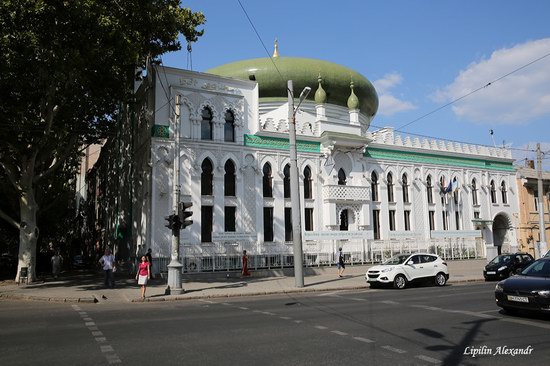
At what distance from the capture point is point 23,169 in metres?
22.5

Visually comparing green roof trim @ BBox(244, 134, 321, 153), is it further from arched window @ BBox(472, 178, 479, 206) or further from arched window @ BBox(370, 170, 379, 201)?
arched window @ BBox(472, 178, 479, 206)

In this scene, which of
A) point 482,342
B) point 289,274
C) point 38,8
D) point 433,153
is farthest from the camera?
point 433,153

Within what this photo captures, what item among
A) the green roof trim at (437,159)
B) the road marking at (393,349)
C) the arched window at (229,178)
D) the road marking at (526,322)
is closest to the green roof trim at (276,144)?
the arched window at (229,178)

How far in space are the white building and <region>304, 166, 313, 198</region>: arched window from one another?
7cm

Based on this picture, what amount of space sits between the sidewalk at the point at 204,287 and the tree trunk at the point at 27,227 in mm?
1034

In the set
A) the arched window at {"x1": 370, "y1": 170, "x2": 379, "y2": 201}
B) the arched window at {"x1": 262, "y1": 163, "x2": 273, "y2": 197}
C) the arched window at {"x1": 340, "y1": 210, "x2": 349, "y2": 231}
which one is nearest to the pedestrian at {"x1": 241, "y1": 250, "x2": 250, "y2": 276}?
the arched window at {"x1": 262, "y1": 163, "x2": 273, "y2": 197}

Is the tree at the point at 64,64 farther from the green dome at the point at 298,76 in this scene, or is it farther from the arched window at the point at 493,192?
the arched window at the point at 493,192

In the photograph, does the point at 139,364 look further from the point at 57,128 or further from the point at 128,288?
the point at 57,128

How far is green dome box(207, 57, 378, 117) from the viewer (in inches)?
1416

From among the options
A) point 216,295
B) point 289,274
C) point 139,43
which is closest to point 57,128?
point 139,43

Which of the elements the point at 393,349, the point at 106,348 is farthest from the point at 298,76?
the point at 106,348

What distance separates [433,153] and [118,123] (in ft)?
80.3

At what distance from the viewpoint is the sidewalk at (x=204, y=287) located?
17266 mm

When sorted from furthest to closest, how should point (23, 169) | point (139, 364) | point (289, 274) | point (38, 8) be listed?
point (289, 274), point (23, 169), point (38, 8), point (139, 364)
